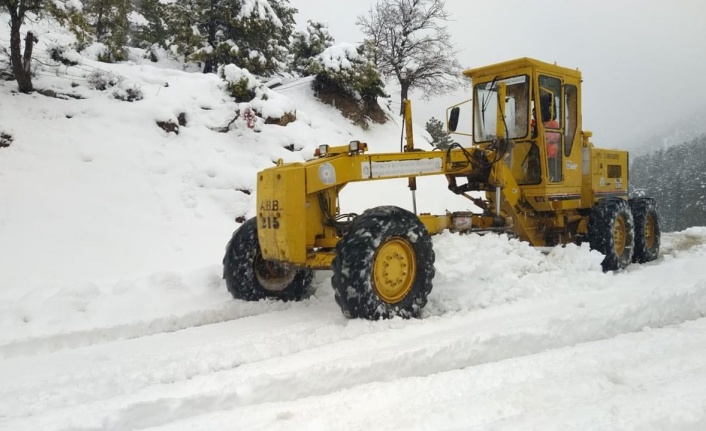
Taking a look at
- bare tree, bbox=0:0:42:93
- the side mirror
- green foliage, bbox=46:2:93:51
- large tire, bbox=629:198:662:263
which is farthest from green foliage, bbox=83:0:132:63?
large tire, bbox=629:198:662:263

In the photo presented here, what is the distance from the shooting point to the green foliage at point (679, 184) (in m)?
15.6

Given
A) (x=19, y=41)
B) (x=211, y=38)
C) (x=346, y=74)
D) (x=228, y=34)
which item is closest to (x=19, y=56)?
(x=19, y=41)

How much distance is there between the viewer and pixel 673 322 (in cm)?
482

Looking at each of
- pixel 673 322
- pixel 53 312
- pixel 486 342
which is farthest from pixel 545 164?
pixel 53 312

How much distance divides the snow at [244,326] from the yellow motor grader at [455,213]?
1.16 ft

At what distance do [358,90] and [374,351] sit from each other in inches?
592

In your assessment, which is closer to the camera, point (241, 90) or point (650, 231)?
point (650, 231)

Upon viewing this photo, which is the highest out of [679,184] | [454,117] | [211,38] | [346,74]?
[211,38]

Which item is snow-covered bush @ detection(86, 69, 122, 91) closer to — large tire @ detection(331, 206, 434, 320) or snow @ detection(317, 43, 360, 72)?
snow @ detection(317, 43, 360, 72)

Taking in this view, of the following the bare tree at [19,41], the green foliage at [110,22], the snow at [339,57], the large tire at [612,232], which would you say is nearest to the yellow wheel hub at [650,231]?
the large tire at [612,232]

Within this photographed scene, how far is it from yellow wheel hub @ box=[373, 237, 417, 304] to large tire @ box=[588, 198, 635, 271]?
12.4 feet

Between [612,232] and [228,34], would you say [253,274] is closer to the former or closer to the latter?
[612,232]

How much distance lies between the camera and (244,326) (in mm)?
5051

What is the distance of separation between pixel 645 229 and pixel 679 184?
11.9m
